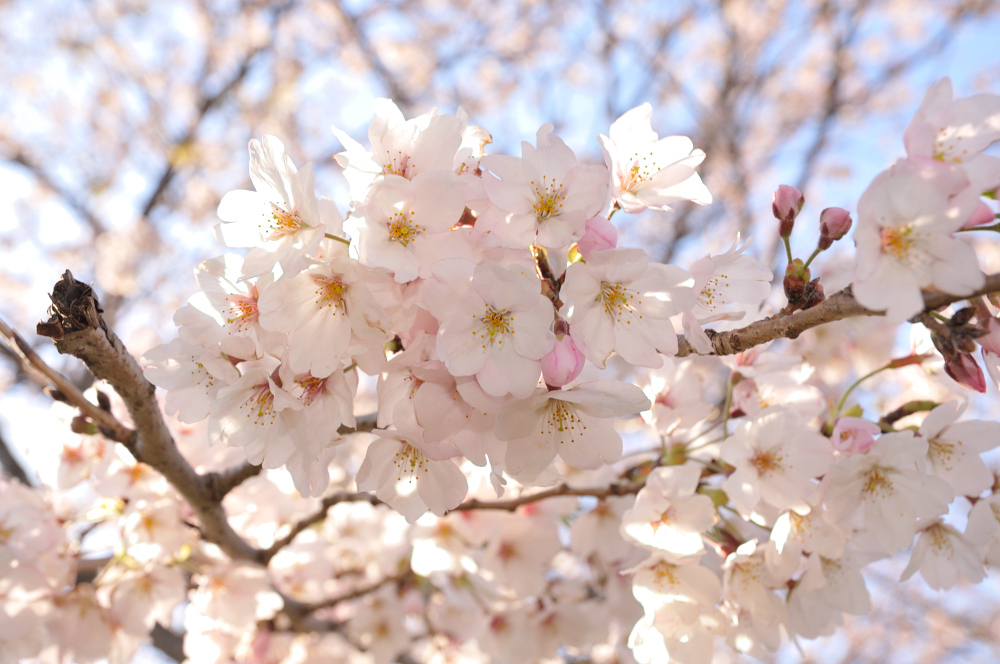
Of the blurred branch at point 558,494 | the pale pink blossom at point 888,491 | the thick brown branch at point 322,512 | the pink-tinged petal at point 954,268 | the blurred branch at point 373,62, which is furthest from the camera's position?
the blurred branch at point 373,62

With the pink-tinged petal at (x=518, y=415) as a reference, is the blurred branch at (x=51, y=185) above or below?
above

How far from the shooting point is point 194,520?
1.82 m

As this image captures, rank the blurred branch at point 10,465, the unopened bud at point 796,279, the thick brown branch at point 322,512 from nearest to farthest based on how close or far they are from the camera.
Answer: the unopened bud at point 796,279, the thick brown branch at point 322,512, the blurred branch at point 10,465

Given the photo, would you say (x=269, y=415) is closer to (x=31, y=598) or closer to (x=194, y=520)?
(x=194, y=520)

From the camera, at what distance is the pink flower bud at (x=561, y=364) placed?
0.94 m

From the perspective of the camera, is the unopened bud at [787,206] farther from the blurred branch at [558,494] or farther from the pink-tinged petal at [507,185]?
the blurred branch at [558,494]

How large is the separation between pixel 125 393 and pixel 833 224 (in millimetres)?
1344

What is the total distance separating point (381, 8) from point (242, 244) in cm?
582

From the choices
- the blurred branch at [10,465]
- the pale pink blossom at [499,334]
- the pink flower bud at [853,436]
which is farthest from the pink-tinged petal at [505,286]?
Answer: the blurred branch at [10,465]

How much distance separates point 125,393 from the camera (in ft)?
4.08

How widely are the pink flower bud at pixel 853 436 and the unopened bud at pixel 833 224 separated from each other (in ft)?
1.33

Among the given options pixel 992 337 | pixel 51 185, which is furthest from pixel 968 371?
pixel 51 185

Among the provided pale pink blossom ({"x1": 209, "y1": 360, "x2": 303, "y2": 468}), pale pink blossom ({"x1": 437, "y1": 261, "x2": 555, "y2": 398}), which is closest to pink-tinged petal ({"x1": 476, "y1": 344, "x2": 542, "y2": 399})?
pale pink blossom ({"x1": 437, "y1": 261, "x2": 555, "y2": 398})

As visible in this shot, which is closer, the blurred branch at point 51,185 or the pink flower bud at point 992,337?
the pink flower bud at point 992,337
